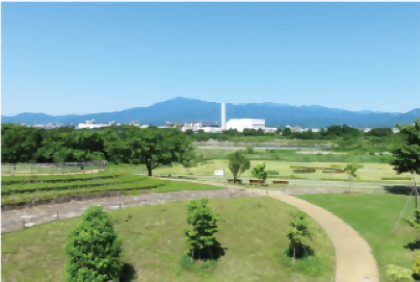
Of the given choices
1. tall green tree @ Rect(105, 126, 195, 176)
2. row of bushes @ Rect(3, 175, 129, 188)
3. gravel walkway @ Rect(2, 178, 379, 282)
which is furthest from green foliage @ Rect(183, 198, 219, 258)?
tall green tree @ Rect(105, 126, 195, 176)

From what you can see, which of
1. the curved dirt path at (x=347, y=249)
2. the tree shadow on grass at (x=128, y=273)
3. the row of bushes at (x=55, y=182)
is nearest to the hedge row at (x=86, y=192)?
the row of bushes at (x=55, y=182)

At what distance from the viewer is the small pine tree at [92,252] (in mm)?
20391

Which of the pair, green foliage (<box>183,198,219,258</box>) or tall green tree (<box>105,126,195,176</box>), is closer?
green foliage (<box>183,198,219,258</box>)

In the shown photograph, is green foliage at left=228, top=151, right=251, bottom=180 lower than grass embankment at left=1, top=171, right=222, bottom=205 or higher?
higher

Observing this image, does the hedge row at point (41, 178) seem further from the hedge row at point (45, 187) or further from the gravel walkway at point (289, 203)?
the gravel walkway at point (289, 203)

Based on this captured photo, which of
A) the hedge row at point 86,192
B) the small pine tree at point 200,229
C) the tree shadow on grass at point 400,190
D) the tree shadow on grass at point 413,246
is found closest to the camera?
the small pine tree at point 200,229

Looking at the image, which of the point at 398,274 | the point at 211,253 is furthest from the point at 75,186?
the point at 398,274

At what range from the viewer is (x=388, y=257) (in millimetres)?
26281

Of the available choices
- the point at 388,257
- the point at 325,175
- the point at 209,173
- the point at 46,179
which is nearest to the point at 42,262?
the point at 46,179

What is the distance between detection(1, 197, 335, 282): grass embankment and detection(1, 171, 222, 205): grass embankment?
917 cm

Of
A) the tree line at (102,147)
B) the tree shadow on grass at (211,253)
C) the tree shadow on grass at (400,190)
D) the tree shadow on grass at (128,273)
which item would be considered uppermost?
the tree line at (102,147)

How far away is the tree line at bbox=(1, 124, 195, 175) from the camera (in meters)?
62.4

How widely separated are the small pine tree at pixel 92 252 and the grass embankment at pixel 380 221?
1881 centimetres

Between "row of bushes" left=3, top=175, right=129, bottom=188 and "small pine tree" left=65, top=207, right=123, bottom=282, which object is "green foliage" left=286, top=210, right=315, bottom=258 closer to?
"small pine tree" left=65, top=207, right=123, bottom=282
